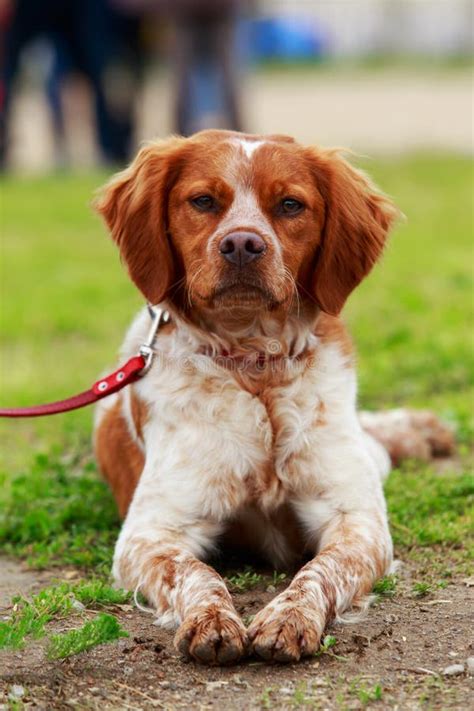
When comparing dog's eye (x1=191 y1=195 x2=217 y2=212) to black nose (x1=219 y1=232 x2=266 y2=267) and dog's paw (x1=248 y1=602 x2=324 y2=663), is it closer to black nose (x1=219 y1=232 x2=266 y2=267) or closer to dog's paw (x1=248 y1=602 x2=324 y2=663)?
black nose (x1=219 y1=232 x2=266 y2=267)

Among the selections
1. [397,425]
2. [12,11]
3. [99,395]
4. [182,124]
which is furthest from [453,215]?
[99,395]

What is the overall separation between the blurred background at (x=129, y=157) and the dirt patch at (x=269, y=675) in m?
Result: 1.88

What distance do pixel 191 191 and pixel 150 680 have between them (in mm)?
1624

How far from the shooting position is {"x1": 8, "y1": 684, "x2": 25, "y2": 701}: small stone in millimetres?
3570

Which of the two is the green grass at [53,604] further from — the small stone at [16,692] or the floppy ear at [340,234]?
the floppy ear at [340,234]

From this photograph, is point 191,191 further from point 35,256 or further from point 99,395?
point 35,256

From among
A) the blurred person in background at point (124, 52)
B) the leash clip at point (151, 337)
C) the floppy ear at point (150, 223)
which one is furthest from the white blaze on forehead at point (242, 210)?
the blurred person in background at point (124, 52)

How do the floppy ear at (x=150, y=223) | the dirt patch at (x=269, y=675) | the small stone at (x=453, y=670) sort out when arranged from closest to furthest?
the dirt patch at (x=269, y=675)
the small stone at (x=453, y=670)
the floppy ear at (x=150, y=223)

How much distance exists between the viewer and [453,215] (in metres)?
13.0

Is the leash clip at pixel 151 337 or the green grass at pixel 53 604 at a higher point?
the leash clip at pixel 151 337

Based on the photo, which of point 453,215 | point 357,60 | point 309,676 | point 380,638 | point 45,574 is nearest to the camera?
point 309,676

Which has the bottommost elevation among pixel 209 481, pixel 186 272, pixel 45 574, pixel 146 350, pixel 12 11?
pixel 45 574

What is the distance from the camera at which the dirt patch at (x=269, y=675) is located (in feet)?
11.6

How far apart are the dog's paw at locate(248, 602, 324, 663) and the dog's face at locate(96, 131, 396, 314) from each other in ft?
3.31
